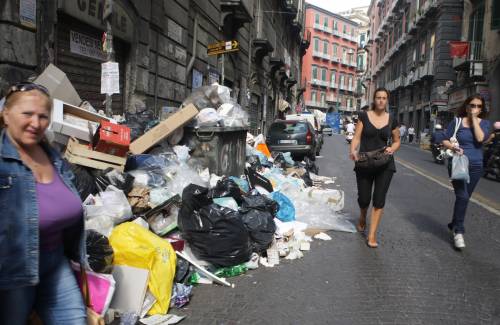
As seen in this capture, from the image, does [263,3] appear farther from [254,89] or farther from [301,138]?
[301,138]

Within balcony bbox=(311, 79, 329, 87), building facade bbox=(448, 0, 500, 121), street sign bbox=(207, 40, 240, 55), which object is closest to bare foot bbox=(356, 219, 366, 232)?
street sign bbox=(207, 40, 240, 55)

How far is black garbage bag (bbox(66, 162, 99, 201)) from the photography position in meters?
4.48

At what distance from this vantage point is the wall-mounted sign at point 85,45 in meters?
7.34

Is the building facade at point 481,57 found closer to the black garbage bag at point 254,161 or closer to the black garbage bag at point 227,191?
the black garbage bag at point 254,161

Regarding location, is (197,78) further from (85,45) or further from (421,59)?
(421,59)

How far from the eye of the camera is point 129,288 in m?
3.48

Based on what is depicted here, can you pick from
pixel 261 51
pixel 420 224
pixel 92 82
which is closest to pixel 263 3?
pixel 261 51

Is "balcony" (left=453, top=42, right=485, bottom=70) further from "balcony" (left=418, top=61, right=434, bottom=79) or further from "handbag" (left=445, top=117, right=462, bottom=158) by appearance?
"handbag" (left=445, top=117, right=462, bottom=158)

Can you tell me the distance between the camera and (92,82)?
8.07 meters

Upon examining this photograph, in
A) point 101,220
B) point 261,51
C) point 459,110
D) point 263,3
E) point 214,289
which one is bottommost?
point 214,289

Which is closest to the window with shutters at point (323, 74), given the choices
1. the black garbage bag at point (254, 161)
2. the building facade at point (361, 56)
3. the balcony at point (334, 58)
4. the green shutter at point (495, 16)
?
the balcony at point (334, 58)

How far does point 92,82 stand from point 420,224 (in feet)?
18.3

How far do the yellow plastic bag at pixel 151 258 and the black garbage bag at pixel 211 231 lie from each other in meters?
0.51

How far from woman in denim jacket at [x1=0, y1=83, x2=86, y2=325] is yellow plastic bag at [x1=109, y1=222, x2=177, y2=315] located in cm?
136
